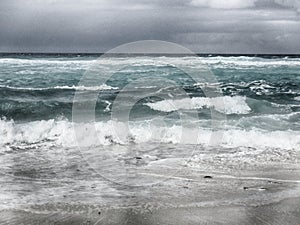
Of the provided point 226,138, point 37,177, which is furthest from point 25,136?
point 226,138

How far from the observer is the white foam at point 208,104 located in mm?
17347

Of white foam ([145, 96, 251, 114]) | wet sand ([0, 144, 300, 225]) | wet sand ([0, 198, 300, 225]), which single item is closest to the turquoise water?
white foam ([145, 96, 251, 114])

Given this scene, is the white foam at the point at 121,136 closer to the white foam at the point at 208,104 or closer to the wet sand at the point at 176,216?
the white foam at the point at 208,104

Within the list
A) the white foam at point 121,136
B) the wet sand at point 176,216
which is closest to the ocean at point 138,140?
the white foam at point 121,136

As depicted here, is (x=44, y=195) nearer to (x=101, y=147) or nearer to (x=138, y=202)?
(x=138, y=202)

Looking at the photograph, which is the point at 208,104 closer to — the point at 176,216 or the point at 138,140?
the point at 138,140

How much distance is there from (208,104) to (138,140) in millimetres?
7747

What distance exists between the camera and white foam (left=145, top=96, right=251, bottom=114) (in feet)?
56.9

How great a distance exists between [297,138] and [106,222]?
756 cm

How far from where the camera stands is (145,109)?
57.2 feet

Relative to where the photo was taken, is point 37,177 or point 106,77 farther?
point 106,77

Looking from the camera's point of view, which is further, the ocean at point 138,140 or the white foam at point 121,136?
the white foam at point 121,136

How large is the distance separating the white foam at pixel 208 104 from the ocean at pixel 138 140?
4cm

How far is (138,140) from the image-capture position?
11.5 m
